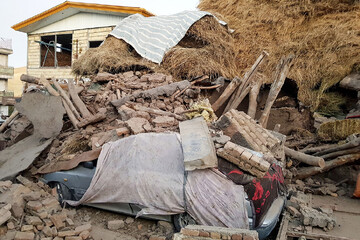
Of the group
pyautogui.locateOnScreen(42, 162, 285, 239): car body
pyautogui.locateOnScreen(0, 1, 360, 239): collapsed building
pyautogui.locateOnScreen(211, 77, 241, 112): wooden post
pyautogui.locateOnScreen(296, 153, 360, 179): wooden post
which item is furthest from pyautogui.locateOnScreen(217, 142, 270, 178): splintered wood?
pyautogui.locateOnScreen(211, 77, 241, 112): wooden post

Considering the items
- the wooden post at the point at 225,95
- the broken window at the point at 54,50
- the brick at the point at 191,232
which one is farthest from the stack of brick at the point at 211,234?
the broken window at the point at 54,50

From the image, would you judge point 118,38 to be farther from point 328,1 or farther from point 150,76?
point 328,1

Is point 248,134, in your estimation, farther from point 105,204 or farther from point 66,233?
point 66,233

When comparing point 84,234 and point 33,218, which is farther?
point 33,218

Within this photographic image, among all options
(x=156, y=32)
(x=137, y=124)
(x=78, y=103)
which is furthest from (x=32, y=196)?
(x=156, y=32)

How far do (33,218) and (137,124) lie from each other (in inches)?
97.0

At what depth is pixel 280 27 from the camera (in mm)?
11930

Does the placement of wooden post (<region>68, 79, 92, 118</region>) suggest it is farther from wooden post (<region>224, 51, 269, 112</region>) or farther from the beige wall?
the beige wall

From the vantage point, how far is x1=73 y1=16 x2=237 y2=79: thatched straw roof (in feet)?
31.7

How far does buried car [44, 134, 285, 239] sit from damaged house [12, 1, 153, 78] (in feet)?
35.0

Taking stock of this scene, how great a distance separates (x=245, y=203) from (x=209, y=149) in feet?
3.09

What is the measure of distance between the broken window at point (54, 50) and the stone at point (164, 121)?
47.4ft

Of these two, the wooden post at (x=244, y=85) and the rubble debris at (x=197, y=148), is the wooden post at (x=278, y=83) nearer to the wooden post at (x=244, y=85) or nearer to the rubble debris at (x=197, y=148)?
the wooden post at (x=244, y=85)

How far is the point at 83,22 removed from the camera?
16.7m
